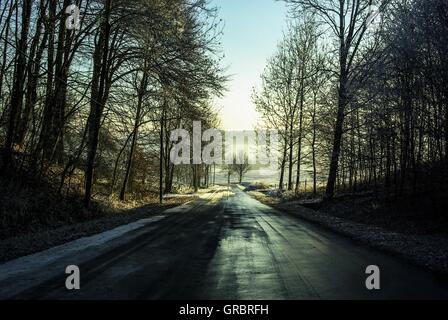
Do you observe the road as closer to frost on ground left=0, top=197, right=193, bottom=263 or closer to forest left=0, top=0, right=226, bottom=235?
frost on ground left=0, top=197, right=193, bottom=263

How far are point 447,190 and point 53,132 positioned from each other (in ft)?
58.0

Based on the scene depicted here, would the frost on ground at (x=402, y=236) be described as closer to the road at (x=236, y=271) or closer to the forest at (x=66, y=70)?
the road at (x=236, y=271)

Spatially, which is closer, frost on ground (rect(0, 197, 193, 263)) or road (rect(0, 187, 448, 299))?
road (rect(0, 187, 448, 299))

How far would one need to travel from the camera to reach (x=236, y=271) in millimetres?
8398

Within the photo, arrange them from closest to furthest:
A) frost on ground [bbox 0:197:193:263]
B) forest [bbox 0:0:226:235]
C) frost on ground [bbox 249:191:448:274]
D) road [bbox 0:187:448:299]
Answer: road [bbox 0:187:448:299] < frost on ground [bbox 249:191:448:274] < frost on ground [bbox 0:197:193:263] < forest [bbox 0:0:226:235]

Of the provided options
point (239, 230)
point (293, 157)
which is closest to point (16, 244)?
point (239, 230)

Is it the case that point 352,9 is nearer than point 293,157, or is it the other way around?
point 352,9

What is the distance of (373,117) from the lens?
20.6 m

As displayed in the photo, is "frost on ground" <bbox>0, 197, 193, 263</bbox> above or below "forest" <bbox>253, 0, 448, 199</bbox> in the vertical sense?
below

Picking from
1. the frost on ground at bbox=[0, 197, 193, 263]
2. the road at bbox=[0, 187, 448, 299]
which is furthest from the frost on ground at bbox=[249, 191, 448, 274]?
the frost on ground at bbox=[0, 197, 193, 263]

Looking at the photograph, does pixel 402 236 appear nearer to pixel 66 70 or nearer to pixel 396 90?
pixel 396 90

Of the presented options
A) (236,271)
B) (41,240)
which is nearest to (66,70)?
(41,240)

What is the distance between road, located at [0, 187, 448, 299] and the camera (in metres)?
6.67

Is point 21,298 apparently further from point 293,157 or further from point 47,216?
point 293,157
